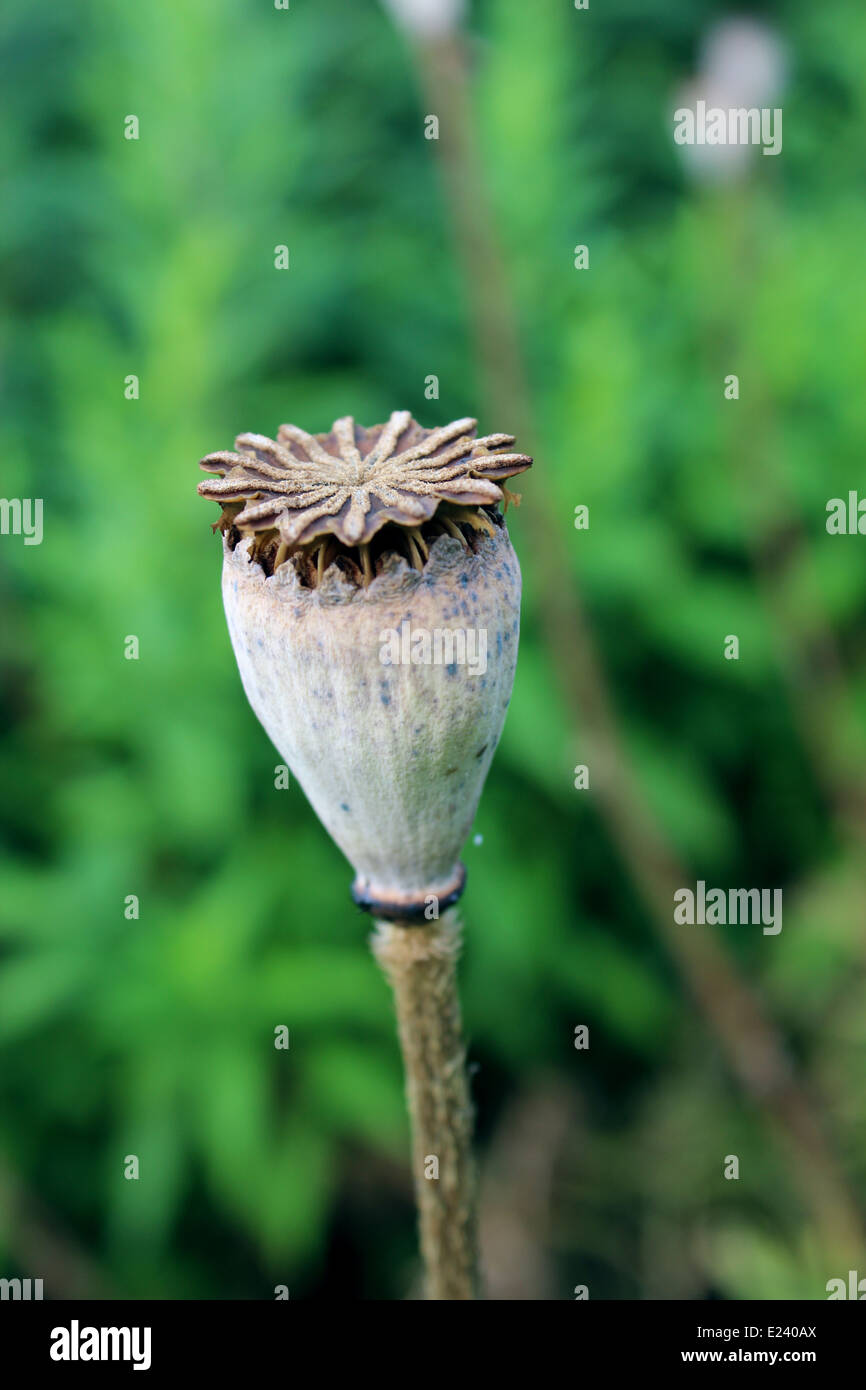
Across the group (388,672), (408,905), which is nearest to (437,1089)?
(408,905)

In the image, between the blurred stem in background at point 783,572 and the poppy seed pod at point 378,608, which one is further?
the blurred stem in background at point 783,572

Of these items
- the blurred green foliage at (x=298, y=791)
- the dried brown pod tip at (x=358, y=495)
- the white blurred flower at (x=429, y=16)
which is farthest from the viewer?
the blurred green foliage at (x=298, y=791)

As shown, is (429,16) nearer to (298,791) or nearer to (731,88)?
(731,88)

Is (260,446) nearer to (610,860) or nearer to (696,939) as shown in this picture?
(696,939)

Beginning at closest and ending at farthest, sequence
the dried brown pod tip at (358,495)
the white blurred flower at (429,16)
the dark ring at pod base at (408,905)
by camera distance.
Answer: the dried brown pod tip at (358,495) → the dark ring at pod base at (408,905) → the white blurred flower at (429,16)

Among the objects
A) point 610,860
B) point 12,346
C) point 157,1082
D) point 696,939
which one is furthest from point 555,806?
point 12,346
